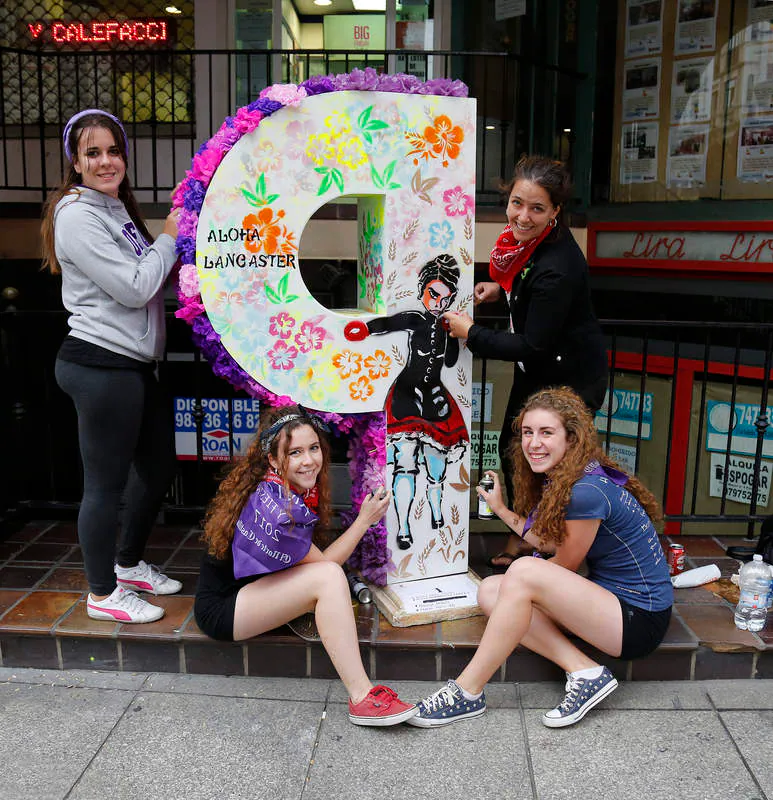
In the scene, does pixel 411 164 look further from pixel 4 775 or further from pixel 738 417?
pixel 738 417

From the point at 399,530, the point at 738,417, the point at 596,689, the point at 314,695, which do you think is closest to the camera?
the point at 596,689

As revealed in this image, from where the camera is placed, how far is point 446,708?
262cm

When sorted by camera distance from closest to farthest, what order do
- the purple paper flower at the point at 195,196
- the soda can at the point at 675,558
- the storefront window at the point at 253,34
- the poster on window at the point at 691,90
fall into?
the purple paper flower at the point at 195,196 → the soda can at the point at 675,558 → the poster on window at the point at 691,90 → the storefront window at the point at 253,34

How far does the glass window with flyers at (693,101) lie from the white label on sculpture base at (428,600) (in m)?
5.13

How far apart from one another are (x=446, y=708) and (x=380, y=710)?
22cm

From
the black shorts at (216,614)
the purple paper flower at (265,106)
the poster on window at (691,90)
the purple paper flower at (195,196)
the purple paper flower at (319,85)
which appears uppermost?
the poster on window at (691,90)

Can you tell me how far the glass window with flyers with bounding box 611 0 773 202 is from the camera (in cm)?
681

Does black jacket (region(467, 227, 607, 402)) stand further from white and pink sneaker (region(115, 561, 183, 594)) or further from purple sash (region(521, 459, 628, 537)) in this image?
white and pink sneaker (region(115, 561, 183, 594))

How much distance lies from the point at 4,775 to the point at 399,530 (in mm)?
1525

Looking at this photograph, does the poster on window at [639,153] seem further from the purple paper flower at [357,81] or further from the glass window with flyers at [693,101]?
the purple paper flower at [357,81]

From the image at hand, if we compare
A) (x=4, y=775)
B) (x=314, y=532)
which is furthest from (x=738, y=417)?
(x=4, y=775)

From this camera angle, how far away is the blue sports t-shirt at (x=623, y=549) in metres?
2.62

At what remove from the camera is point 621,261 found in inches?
302

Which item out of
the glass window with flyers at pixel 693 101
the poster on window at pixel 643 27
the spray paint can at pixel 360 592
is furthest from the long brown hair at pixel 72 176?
the poster on window at pixel 643 27
